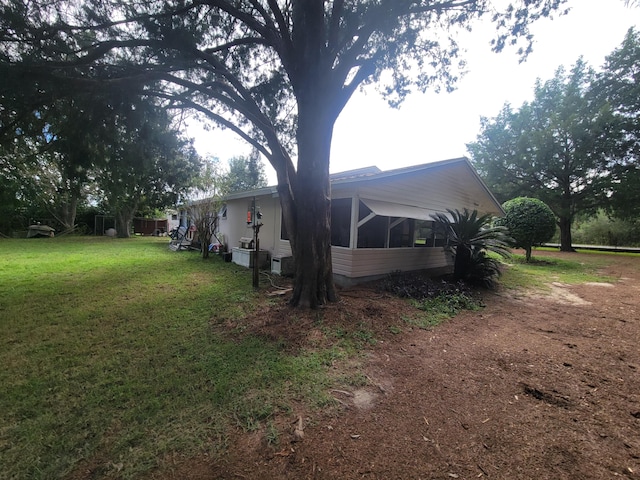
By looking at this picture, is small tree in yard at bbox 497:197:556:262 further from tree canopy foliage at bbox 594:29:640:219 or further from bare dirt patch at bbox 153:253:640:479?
tree canopy foliage at bbox 594:29:640:219

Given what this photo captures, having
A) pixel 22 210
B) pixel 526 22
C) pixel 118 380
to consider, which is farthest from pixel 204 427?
pixel 22 210

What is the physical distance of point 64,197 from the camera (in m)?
19.2

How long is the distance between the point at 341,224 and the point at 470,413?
21.3 feet

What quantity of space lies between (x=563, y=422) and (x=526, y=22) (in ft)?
20.6

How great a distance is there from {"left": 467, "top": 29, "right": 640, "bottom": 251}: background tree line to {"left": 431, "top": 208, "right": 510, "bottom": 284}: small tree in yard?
53.7 ft

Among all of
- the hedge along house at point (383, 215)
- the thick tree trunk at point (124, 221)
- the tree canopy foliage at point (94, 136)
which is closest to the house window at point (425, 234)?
the hedge along house at point (383, 215)

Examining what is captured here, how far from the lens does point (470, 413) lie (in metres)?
2.34

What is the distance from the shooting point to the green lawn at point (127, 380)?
76.9 inches

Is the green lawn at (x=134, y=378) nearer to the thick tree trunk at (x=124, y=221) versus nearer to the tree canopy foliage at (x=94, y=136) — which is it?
the tree canopy foliage at (x=94, y=136)

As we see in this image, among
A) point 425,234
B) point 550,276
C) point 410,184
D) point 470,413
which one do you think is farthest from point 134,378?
point 550,276

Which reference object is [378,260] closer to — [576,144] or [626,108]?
[576,144]

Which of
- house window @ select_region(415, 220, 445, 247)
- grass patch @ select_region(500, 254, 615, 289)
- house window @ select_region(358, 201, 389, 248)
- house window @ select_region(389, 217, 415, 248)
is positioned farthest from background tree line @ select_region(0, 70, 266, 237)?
grass patch @ select_region(500, 254, 615, 289)

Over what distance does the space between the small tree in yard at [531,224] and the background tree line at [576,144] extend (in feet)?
29.1

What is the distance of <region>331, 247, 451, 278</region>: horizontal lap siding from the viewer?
6.77 meters
